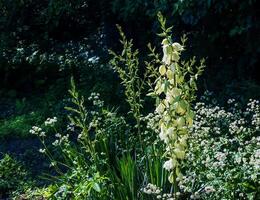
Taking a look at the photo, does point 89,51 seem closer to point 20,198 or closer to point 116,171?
point 20,198

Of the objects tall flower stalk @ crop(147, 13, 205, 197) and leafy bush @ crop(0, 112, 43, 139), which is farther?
leafy bush @ crop(0, 112, 43, 139)

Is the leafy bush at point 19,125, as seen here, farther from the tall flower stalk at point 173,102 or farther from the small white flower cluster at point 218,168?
the tall flower stalk at point 173,102

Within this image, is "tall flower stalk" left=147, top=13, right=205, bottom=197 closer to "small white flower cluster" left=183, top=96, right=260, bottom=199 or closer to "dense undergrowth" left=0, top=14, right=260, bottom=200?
"dense undergrowth" left=0, top=14, right=260, bottom=200

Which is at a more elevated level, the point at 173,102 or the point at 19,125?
the point at 173,102

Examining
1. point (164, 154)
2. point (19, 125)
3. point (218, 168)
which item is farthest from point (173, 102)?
point (19, 125)

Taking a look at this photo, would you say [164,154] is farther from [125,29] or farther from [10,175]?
[125,29]

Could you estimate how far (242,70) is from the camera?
22.4ft

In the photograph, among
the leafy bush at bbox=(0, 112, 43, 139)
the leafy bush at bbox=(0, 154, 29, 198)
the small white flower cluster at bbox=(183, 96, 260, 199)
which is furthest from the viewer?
the leafy bush at bbox=(0, 112, 43, 139)

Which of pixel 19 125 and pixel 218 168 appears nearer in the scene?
pixel 218 168

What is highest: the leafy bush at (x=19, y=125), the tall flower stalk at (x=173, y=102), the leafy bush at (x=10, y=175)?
the tall flower stalk at (x=173, y=102)

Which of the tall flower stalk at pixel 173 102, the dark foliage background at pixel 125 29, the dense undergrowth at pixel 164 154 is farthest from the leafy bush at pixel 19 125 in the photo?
the tall flower stalk at pixel 173 102

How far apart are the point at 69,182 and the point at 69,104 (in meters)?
3.41

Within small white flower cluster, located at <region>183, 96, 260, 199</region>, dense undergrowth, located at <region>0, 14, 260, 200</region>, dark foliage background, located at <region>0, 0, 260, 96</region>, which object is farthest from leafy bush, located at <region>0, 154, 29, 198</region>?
dark foliage background, located at <region>0, 0, 260, 96</region>

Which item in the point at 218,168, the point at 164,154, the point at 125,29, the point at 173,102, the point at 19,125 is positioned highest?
the point at 125,29
